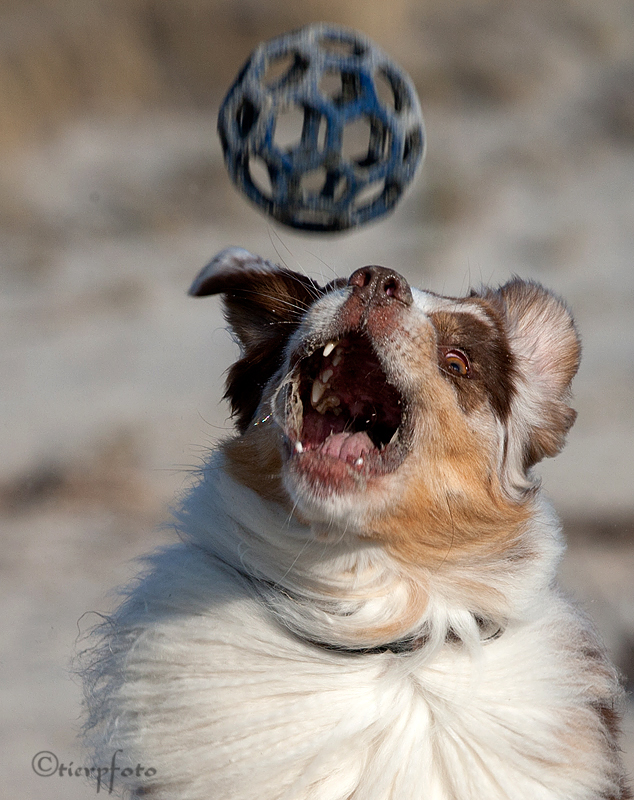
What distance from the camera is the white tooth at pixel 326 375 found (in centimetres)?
322

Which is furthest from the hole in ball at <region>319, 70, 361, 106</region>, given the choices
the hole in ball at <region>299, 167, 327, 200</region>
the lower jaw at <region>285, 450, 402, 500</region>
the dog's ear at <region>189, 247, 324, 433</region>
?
the lower jaw at <region>285, 450, 402, 500</region>

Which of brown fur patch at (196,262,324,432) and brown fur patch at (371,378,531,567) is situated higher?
brown fur patch at (196,262,324,432)

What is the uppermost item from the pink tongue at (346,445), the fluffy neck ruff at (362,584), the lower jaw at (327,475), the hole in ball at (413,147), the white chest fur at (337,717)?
the hole in ball at (413,147)

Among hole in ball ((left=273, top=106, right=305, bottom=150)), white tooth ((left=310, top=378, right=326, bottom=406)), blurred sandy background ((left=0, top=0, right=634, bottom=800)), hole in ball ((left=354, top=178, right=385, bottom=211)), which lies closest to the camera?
white tooth ((left=310, top=378, right=326, bottom=406))

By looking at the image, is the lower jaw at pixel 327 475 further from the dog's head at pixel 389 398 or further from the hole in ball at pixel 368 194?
the hole in ball at pixel 368 194

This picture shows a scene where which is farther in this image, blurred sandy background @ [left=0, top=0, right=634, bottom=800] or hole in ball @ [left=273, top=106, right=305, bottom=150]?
hole in ball @ [left=273, top=106, right=305, bottom=150]

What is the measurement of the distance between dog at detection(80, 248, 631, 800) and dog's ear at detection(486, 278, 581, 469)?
0.85 ft

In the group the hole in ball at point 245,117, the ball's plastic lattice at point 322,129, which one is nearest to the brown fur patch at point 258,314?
the ball's plastic lattice at point 322,129

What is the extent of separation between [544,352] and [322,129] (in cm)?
108

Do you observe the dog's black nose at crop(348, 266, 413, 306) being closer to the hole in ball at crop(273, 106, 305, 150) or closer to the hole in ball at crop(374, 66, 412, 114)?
the hole in ball at crop(374, 66, 412, 114)

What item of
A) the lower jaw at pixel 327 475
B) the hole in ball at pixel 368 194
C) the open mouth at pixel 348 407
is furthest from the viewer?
the hole in ball at pixel 368 194

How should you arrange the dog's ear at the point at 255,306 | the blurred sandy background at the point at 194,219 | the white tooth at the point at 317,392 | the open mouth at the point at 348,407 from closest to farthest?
1. the open mouth at the point at 348,407
2. the white tooth at the point at 317,392
3. the dog's ear at the point at 255,306
4. the blurred sandy background at the point at 194,219

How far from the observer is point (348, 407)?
10.6 ft

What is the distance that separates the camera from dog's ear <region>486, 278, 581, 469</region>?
12.0 ft
